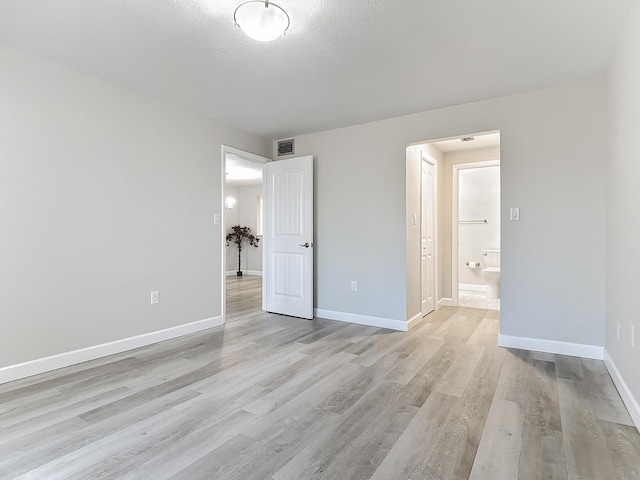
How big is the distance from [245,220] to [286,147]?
16.7 feet

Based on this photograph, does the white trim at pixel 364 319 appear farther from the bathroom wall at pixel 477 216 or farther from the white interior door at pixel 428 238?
the bathroom wall at pixel 477 216

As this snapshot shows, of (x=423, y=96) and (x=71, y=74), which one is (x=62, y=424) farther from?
(x=423, y=96)

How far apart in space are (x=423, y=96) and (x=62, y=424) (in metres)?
3.64

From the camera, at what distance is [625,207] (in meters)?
2.23

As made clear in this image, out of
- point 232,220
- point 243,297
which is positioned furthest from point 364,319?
point 232,220

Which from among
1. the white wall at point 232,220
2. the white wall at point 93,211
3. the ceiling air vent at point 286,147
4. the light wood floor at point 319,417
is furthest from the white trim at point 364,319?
the white wall at point 232,220

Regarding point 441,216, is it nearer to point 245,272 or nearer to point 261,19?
point 261,19

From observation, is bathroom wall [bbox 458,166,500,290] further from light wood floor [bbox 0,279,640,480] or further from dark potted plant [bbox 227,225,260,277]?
dark potted plant [bbox 227,225,260,277]

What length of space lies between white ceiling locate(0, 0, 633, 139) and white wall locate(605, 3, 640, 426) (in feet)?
0.90

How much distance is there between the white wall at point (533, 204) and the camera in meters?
2.98

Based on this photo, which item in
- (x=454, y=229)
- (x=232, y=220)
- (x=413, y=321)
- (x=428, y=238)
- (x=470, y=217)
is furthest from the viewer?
(x=232, y=220)

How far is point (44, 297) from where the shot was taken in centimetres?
269

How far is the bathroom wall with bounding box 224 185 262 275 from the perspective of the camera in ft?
30.9

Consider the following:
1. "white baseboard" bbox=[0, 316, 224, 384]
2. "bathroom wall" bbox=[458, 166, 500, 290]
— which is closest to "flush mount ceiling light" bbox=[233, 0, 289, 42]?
"white baseboard" bbox=[0, 316, 224, 384]
